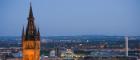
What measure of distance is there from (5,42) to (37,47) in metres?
30.7

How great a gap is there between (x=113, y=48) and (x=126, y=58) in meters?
15.0

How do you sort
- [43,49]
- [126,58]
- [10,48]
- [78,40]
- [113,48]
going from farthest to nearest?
[78,40], [113,48], [43,49], [10,48], [126,58]

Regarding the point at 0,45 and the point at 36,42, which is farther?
the point at 0,45

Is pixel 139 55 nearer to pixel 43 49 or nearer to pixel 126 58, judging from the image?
pixel 126 58

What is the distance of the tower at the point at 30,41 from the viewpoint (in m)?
9.73

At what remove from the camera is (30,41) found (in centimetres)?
983

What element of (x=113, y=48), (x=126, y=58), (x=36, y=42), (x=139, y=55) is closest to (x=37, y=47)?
(x=36, y=42)

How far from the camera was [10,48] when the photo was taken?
39.7m

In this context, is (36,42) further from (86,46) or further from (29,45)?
(86,46)

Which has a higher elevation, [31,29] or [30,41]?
[31,29]

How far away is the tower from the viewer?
9.73 m

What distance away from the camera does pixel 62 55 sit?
41250 mm

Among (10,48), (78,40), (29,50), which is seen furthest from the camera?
(78,40)

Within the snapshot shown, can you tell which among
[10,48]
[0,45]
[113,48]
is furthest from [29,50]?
[113,48]
